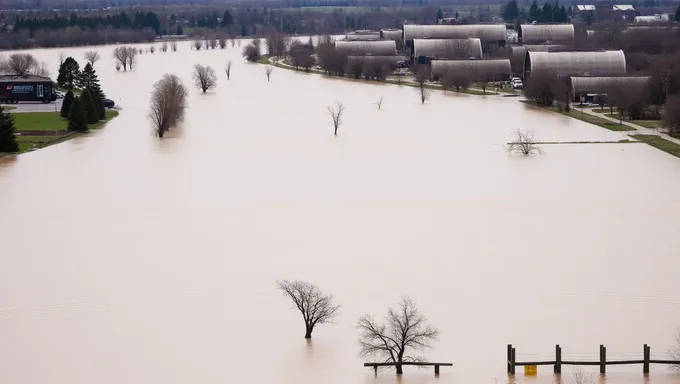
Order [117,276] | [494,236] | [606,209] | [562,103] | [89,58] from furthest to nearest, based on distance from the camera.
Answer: [89,58] → [562,103] → [606,209] → [494,236] → [117,276]

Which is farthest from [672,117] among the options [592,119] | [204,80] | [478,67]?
[204,80]

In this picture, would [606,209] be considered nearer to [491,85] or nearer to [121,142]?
[121,142]

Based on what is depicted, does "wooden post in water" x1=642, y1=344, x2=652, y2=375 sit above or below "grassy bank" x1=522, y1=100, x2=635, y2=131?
below

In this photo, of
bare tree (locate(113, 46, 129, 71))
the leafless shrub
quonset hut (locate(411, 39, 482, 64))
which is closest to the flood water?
the leafless shrub

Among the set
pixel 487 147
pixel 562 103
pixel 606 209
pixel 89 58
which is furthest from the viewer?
pixel 89 58

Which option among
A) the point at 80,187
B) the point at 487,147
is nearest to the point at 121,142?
the point at 80,187

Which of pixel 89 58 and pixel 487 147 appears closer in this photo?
A: pixel 487 147

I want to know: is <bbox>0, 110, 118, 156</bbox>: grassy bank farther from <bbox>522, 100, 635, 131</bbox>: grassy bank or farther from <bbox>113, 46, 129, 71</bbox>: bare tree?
<bbox>113, 46, 129, 71</bbox>: bare tree
